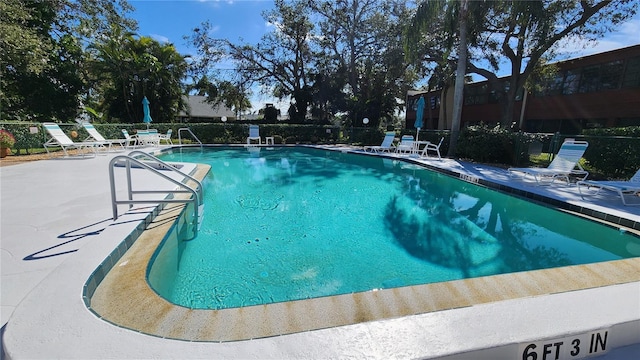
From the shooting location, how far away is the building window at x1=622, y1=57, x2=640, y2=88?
14.1 meters

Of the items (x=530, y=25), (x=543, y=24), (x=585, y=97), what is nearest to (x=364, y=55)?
(x=530, y=25)

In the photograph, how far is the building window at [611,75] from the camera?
14.9 metres

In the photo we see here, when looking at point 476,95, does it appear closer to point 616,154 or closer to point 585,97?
point 585,97

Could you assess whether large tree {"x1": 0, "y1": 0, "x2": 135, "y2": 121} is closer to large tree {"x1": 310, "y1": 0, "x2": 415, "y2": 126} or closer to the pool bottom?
large tree {"x1": 310, "y1": 0, "x2": 415, "y2": 126}

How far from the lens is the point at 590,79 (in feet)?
53.3

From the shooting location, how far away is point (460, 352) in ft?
5.48

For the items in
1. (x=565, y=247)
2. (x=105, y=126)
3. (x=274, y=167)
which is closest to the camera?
(x=565, y=247)

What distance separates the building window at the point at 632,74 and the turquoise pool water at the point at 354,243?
1412 centimetres

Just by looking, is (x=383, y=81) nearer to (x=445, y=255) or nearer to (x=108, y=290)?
(x=445, y=255)

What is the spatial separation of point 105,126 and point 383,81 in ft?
58.6

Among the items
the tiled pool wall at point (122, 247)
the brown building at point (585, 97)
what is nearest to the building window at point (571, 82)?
the brown building at point (585, 97)

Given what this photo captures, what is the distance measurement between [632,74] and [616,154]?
435 inches

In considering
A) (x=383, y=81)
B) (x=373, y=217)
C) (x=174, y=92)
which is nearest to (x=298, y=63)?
(x=383, y=81)

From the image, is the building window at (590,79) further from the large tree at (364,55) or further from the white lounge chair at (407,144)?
the white lounge chair at (407,144)
